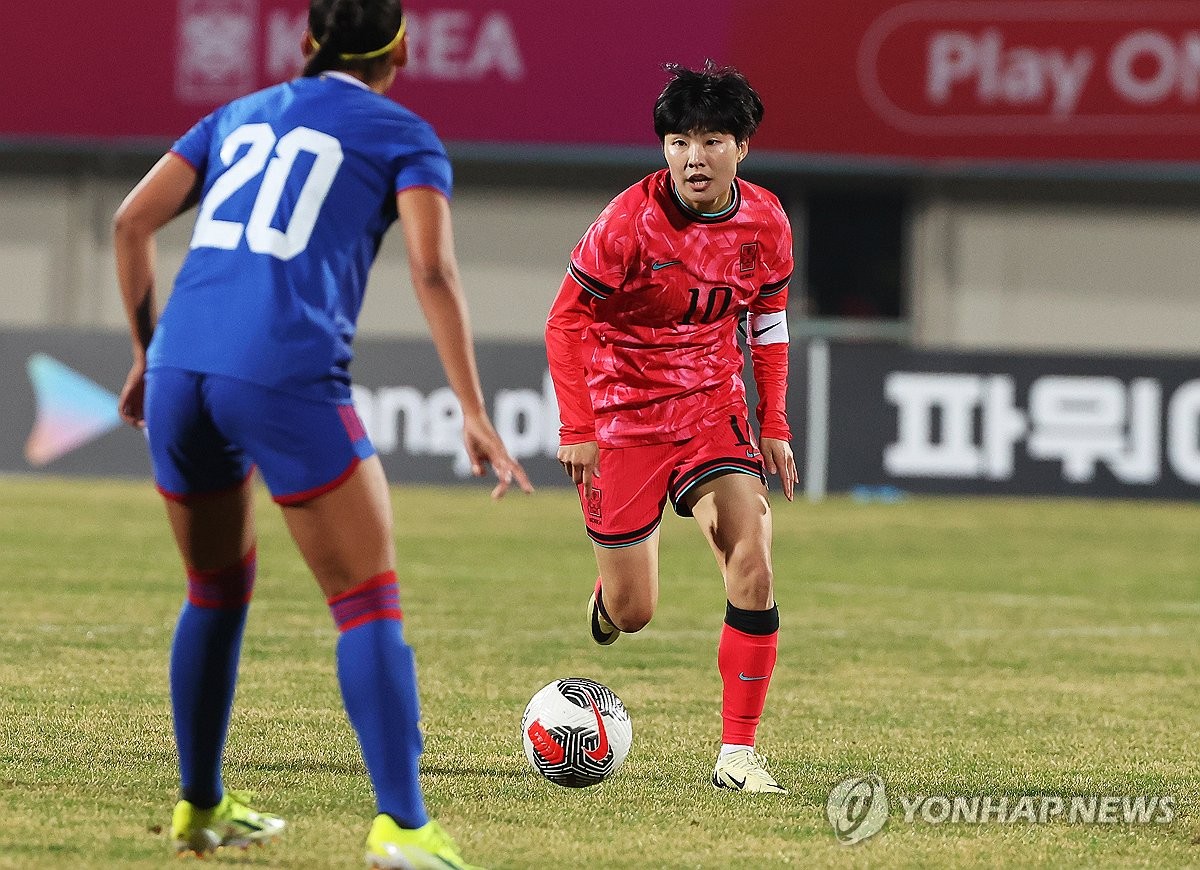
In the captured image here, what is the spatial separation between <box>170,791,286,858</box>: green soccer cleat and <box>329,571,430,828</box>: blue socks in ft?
1.93

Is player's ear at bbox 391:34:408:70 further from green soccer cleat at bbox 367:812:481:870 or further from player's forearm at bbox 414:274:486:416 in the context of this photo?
green soccer cleat at bbox 367:812:481:870

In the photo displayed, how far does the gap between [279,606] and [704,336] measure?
436 cm

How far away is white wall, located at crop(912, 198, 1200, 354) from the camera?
2570 cm

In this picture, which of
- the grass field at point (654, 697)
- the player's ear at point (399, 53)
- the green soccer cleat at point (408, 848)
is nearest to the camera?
the green soccer cleat at point (408, 848)

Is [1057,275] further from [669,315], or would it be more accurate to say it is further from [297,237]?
[297,237]

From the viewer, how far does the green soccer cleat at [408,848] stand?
4.48 meters

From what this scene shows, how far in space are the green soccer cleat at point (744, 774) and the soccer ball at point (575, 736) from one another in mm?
313

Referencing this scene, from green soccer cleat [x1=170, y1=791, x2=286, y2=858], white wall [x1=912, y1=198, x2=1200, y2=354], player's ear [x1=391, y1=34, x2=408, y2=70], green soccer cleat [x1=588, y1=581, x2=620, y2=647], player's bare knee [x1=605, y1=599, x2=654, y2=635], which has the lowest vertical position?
white wall [x1=912, y1=198, x2=1200, y2=354]

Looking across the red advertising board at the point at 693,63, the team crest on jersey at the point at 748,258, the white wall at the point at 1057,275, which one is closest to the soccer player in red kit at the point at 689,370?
the team crest on jersey at the point at 748,258

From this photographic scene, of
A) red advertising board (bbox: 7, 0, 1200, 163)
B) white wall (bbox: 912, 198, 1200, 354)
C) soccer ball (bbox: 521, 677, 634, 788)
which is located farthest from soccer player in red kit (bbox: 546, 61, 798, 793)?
white wall (bbox: 912, 198, 1200, 354)

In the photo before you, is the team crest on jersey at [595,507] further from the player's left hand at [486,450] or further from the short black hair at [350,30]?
the short black hair at [350,30]

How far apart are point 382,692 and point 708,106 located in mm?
2639

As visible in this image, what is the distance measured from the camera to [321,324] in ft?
15.0

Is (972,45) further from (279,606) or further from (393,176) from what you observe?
(393,176)
